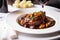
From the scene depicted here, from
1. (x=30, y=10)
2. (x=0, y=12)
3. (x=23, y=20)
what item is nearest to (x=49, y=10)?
(x=30, y=10)

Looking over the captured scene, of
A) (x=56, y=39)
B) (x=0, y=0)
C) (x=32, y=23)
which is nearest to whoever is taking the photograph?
(x=56, y=39)

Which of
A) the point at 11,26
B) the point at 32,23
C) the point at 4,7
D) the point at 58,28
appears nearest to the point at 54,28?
the point at 58,28

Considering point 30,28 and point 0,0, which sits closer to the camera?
point 30,28

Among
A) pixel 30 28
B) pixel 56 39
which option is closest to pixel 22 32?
pixel 30 28

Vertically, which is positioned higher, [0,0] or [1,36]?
[0,0]

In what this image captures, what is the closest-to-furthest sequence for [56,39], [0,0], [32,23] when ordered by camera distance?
[56,39]
[32,23]
[0,0]

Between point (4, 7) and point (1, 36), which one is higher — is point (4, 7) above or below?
above

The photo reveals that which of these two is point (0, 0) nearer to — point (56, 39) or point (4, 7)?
point (4, 7)

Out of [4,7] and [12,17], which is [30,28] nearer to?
[12,17]

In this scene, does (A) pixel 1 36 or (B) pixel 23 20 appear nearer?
(A) pixel 1 36
